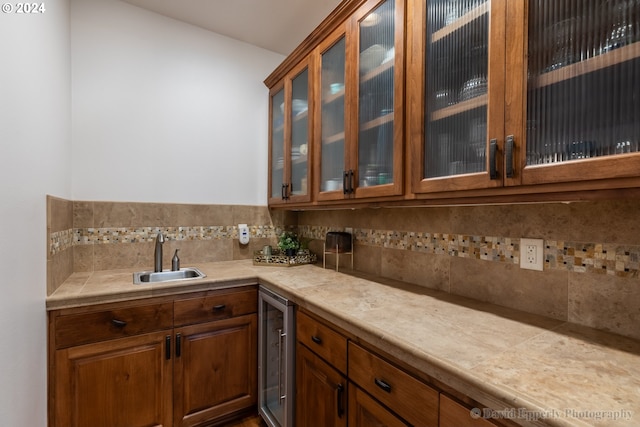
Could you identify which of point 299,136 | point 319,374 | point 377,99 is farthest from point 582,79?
point 299,136

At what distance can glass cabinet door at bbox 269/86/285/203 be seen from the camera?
233 cm

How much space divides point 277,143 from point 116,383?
6.06ft

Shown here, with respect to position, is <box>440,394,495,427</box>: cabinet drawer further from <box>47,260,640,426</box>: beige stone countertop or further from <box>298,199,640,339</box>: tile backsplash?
<box>298,199,640,339</box>: tile backsplash

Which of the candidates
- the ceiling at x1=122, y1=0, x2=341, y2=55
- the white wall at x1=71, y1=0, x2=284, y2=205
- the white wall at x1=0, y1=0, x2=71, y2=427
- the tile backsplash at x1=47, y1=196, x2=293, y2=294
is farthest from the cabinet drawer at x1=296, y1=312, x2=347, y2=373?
the ceiling at x1=122, y1=0, x2=341, y2=55

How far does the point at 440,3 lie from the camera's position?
1.14 m

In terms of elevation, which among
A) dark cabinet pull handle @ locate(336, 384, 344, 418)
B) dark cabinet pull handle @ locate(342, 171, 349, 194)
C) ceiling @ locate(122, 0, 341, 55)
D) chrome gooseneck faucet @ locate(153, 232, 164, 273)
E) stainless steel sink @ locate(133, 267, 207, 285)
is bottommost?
dark cabinet pull handle @ locate(336, 384, 344, 418)

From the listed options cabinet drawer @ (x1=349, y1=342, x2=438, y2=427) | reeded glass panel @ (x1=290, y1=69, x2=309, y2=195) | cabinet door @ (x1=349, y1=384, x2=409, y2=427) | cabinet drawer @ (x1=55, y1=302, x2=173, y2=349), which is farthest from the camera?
reeded glass panel @ (x1=290, y1=69, x2=309, y2=195)

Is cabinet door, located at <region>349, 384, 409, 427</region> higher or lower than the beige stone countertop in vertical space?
lower

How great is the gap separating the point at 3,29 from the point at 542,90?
65.0 inches

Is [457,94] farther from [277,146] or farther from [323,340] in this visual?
[277,146]

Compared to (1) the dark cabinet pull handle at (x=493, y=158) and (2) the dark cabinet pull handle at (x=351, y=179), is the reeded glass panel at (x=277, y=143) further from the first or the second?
(1) the dark cabinet pull handle at (x=493, y=158)

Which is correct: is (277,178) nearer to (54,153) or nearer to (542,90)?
(54,153)

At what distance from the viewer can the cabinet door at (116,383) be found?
4.56 ft

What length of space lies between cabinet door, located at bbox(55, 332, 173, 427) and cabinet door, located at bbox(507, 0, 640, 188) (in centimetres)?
186
